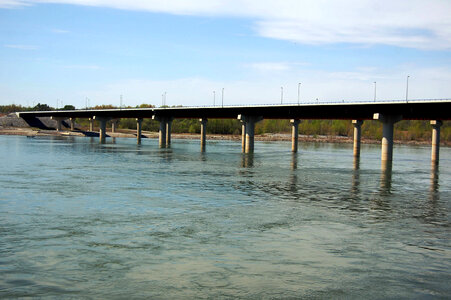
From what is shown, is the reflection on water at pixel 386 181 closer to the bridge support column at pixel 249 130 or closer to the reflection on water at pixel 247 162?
the reflection on water at pixel 247 162

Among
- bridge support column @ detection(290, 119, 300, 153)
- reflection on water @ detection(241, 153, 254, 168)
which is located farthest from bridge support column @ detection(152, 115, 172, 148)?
reflection on water @ detection(241, 153, 254, 168)

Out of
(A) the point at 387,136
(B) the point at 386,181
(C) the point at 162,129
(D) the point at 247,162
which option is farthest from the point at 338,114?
(C) the point at 162,129

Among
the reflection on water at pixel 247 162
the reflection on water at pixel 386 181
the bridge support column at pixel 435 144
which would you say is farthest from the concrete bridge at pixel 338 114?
the reflection on water at pixel 247 162

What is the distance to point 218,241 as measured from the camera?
23.0 metres

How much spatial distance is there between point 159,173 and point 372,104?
47537mm

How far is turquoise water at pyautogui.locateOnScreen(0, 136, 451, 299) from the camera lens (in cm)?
1683

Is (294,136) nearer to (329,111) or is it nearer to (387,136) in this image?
(329,111)

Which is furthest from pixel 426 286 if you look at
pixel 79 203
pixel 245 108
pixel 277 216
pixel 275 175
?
pixel 245 108

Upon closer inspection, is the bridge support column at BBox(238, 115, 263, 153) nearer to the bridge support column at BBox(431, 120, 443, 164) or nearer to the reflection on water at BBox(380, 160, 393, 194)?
the bridge support column at BBox(431, 120, 443, 164)

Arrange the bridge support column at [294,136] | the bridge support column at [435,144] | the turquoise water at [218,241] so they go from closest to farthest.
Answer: the turquoise water at [218,241] < the bridge support column at [435,144] < the bridge support column at [294,136]

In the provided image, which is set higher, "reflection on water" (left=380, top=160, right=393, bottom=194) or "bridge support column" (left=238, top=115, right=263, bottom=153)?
"bridge support column" (left=238, top=115, right=263, bottom=153)

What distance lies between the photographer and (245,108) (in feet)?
388

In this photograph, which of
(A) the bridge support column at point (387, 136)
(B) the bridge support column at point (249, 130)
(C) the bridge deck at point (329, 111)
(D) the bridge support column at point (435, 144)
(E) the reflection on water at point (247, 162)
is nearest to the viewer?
(E) the reflection on water at point (247, 162)

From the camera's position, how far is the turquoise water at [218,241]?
16.8 metres
